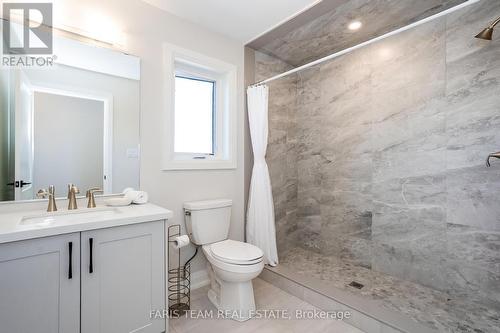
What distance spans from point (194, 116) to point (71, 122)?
41.1 inches

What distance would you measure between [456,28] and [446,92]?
49 cm

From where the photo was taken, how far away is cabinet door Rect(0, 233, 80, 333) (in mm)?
1071

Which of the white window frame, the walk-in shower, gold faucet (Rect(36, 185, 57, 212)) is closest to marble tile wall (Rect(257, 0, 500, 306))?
the walk-in shower

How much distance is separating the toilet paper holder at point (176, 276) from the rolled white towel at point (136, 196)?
38 cm

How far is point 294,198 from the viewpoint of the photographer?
308 cm

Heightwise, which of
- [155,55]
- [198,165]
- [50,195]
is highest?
[155,55]

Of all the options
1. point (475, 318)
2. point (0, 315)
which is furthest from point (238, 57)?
point (475, 318)

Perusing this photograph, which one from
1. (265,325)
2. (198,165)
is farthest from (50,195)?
(265,325)

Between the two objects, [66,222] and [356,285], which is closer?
[66,222]

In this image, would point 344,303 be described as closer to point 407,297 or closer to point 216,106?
point 407,297

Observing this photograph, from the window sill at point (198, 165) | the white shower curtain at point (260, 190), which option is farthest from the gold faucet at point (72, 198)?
the white shower curtain at point (260, 190)

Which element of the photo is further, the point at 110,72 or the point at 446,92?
the point at 446,92

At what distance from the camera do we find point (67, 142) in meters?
1.63

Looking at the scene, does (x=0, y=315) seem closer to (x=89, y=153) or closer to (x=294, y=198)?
(x=89, y=153)
